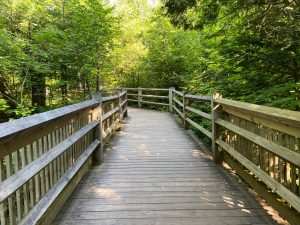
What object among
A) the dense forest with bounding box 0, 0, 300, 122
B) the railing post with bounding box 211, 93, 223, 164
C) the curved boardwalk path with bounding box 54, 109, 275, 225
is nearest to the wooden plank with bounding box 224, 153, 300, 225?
the curved boardwalk path with bounding box 54, 109, 275, 225

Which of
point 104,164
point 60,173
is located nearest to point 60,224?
point 60,173

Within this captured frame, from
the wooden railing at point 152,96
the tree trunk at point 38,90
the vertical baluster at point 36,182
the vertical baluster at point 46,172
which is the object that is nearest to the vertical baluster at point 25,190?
the vertical baluster at point 36,182

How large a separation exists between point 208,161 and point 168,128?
374 cm

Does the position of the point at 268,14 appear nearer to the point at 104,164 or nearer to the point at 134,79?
the point at 104,164

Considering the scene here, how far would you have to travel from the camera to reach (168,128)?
28.5ft

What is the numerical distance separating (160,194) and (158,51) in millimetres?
11997

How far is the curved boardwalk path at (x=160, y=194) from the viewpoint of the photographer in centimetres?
283

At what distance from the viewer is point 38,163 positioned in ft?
7.64

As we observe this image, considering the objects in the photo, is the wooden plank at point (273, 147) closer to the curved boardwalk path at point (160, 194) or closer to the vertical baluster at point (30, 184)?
the curved boardwalk path at point (160, 194)

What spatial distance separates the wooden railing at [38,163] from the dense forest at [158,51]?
245 cm

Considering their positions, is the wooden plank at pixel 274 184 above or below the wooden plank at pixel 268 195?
above

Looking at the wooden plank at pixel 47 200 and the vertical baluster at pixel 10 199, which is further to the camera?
the wooden plank at pixel 47 200

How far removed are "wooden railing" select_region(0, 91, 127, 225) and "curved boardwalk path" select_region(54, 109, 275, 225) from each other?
31 cm

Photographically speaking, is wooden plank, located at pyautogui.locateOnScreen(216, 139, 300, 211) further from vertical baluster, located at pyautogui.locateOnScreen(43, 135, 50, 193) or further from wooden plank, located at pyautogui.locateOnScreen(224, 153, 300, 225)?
vertical baluster, located at pyautogui.locateOnScreen(43, 135, 50, 193)
